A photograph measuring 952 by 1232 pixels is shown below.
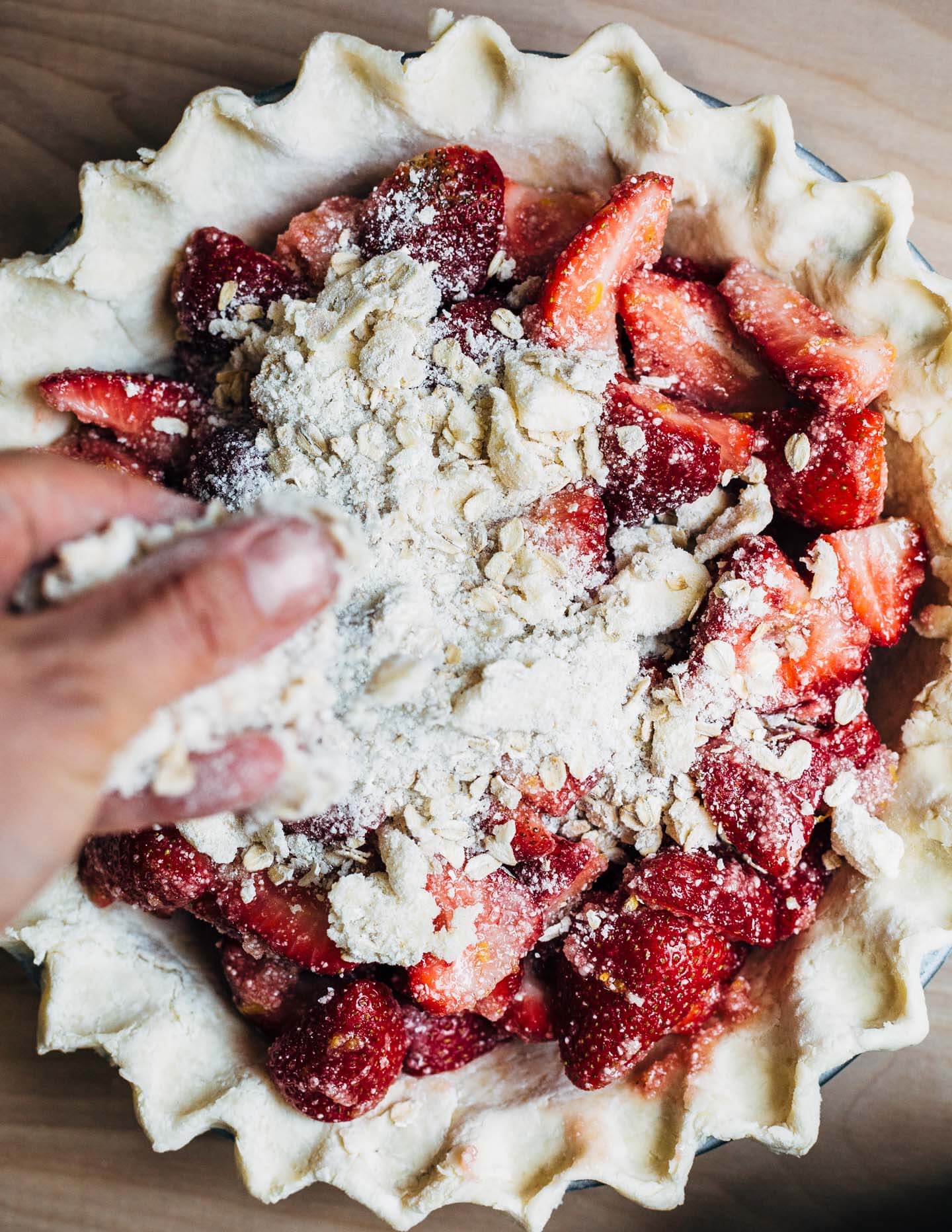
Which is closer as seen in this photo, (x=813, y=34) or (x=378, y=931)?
(x=378, y=931)

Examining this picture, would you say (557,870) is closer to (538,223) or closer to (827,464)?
(827,464)

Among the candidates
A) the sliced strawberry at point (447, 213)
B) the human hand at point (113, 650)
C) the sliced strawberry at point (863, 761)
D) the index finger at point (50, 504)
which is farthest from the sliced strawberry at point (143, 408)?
the sliced strawberry at point (863, 761)

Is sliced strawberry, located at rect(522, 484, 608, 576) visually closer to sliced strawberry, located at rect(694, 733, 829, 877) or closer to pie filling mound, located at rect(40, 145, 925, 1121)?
pie filling mound, located at rect(40, 145, 925, 1121)

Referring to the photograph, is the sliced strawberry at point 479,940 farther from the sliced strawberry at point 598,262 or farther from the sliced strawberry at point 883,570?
the sliced strawberry at point 598,262

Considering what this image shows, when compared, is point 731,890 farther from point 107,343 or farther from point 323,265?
point 107,343

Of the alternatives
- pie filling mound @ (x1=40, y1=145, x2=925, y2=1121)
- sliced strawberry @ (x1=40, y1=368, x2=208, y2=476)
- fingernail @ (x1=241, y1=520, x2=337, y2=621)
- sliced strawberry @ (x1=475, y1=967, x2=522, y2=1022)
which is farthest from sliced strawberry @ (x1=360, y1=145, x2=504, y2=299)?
sliced strawberry @ (x1=475, y1=967, x2=522, y2=1022)

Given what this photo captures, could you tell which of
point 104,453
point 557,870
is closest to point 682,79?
point 104,453

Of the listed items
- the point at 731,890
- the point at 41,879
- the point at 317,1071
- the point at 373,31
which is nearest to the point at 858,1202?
the point at 731,890

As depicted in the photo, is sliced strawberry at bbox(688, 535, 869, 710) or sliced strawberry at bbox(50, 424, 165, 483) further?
sliced strawberry at bbox(50, 424, 165, 483)
